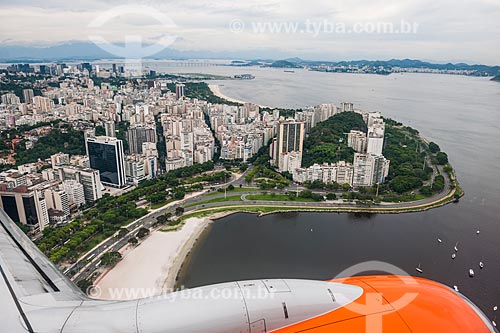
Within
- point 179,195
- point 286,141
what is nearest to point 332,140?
point 286,141

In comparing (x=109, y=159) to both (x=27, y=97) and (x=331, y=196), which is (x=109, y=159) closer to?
(x=331, y=196)

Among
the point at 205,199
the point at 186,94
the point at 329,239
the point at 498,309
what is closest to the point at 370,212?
the point at 329,239

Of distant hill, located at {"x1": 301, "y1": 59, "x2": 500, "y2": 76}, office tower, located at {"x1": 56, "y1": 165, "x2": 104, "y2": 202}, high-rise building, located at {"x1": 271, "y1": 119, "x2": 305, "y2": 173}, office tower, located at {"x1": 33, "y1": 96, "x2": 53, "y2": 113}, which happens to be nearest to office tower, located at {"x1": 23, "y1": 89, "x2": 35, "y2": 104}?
office tower, located at {"x1": 33, "y1": 96, "x2": 53, "y2": 113}

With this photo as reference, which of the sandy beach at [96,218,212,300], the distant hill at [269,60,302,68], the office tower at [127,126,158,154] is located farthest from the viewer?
the distant hill at [269,60,302,68]

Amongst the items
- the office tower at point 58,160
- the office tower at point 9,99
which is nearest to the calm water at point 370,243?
the office tower at point 58,160

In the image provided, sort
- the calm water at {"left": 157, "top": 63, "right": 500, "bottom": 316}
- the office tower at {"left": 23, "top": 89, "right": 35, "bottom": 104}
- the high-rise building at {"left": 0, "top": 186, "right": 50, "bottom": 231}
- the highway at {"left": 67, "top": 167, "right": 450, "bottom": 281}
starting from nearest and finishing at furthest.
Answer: the calm water at {"left": 157, "top": 63, "right": 500, "bottom": 316} < the highway at {"left": 67, "top": 167, "right": 450, "bottom": 281} < the high-rise building at {"left": 0, "top": 186, "right": 50, "bottom": 231} < the office tower at {"left": 23, "top": 89, "right": 35, "bottom": 104}

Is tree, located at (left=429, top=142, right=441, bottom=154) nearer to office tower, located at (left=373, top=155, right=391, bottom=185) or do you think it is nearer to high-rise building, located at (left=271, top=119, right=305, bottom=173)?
office tower, located at (left=373, top=155, right=391, bottom=185)

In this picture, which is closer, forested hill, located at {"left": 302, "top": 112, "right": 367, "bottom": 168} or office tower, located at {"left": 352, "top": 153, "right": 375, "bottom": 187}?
office tower, located at {"left": 352, "top": 153, "right": 375, "bottom": 187}
